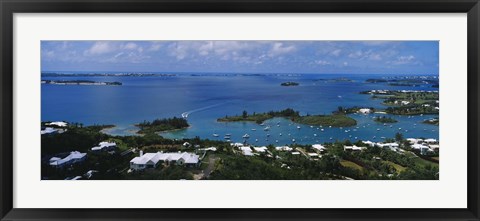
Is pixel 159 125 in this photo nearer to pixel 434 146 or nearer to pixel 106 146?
pixel 106 146

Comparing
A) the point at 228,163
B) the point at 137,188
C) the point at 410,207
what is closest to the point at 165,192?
the point at 137,188

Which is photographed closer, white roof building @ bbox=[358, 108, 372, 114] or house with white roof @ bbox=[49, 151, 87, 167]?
house with white roof @ bbox=[49, 151, 87, 167]

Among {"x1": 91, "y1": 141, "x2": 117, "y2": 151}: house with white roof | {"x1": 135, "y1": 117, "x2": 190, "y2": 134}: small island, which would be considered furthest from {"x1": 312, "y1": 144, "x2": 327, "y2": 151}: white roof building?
{"x1": 91, "y1": 141, "x2": 117, "y2": 151}: house with white roof

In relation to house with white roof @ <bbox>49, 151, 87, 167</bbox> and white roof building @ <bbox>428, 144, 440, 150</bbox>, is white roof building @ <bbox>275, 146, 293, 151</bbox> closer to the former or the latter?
white roof building @ <bbox>428, 144, 440, 150</bbox>

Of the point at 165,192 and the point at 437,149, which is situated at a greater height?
Result: the point at 437,149

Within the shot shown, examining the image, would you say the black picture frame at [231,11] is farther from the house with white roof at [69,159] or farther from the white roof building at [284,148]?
the white roof building at [284,148]

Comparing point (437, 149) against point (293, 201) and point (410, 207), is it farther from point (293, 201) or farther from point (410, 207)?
point (293, 201)

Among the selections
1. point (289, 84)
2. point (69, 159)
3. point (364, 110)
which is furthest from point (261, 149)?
point (69, 159)
